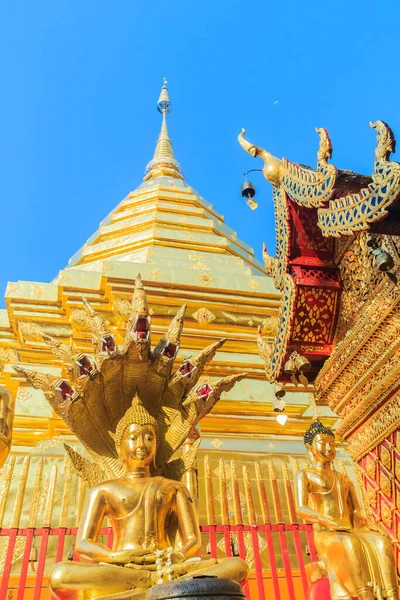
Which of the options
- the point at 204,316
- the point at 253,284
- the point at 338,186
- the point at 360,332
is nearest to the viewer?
the point at 338,186

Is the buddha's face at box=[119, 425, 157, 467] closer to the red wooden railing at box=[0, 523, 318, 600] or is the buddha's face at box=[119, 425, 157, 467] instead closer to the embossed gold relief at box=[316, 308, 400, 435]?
Answer: the red wooden railing at box=[0, 523, 318, 600]

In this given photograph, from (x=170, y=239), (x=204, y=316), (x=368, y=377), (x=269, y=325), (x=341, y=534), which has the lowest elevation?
(x=341, y=534)

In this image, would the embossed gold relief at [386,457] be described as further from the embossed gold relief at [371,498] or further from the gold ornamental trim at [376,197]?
the gold ornamental trim at [376,197]

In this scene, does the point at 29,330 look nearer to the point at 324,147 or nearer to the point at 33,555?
the point at 33,555

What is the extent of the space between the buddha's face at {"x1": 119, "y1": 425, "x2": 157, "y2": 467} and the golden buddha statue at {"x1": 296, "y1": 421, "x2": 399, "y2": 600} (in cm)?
136

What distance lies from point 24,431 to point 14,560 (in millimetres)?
2539

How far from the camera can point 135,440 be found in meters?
4.61

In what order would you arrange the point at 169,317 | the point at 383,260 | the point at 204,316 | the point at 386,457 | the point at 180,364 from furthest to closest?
the point at 204,316, the point at 169,317, the point at 180,364, the point at 386,457, the point at 383,260

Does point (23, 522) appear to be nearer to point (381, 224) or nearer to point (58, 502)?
point (58, 502)

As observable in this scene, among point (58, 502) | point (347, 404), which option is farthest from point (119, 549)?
point (58, 502)

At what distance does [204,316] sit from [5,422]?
6.62 metres

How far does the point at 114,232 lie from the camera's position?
43.6 feet

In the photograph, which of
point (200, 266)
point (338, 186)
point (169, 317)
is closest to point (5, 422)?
point (338, 186)

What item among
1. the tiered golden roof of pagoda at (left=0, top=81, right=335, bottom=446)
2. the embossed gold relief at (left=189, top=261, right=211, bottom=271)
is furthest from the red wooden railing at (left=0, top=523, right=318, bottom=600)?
→ the embossed gold relief at (left=189, top=261, right=211, bottom=271)
